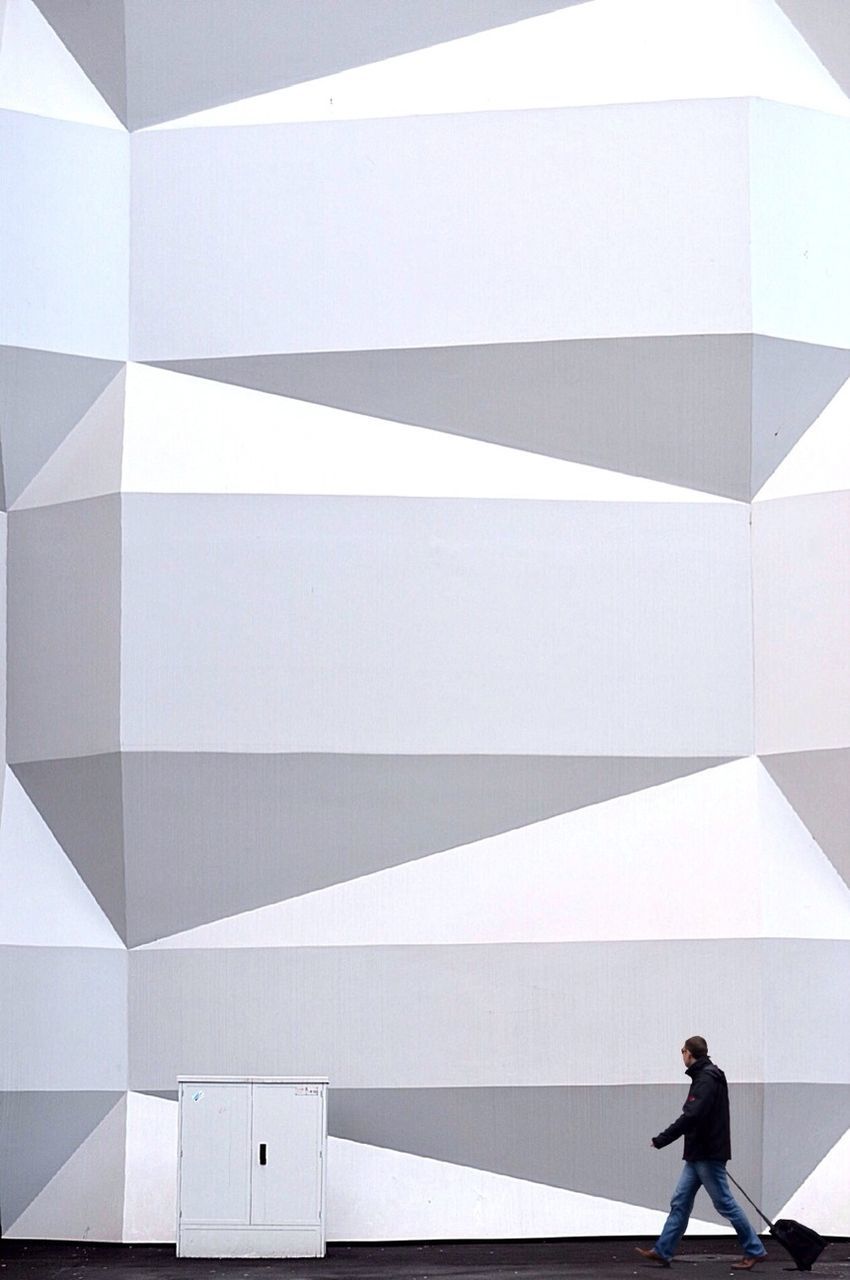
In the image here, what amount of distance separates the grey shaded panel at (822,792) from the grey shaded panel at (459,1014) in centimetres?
109

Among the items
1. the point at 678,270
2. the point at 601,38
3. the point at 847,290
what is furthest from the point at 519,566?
the point at 601,38

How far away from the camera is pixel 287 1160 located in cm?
1415

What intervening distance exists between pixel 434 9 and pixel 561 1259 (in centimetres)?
1120

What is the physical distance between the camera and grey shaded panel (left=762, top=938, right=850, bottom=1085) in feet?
48.9

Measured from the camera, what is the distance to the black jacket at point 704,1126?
1316 centimetres

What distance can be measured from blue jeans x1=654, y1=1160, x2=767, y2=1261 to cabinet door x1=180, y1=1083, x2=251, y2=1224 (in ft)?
11.3

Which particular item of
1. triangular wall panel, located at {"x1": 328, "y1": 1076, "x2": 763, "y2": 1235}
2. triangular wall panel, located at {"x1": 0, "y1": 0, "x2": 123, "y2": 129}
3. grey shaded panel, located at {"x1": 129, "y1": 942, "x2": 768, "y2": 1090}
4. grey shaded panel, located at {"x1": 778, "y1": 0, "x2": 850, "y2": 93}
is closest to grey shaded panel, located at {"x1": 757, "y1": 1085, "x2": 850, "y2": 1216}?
grey shaded panel, located at {"x1": 129, "y1": 942, "x2": 768, "y2": 1090}

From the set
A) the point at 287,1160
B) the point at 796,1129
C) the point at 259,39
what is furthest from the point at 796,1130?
the point at 259,39

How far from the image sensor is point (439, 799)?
15227mm

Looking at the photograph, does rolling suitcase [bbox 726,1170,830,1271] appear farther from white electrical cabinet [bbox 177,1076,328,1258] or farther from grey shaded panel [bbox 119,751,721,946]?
grey shaded panel [bbox 119,751,721,946]

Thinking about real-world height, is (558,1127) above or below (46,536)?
below

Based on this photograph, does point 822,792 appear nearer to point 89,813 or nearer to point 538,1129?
point 538,1129

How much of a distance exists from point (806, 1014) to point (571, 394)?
5887 mm

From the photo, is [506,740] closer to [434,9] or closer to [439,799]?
[439,799]
